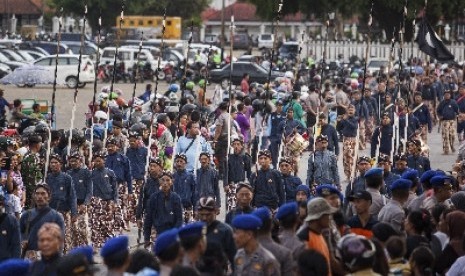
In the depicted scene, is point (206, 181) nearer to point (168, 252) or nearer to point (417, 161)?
point (417, 161)

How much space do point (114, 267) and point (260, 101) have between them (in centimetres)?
2183

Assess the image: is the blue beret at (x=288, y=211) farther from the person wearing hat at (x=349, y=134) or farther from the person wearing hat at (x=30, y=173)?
the person wearing hat at (x=349, y=134)

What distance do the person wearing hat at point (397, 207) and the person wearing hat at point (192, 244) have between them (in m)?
3.40

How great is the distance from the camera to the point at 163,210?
1881cm

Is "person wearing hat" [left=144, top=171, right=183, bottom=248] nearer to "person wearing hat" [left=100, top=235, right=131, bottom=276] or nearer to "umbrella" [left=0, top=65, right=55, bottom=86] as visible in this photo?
"person wearing hat" [left=100, top=235, right=131, bottom=276]

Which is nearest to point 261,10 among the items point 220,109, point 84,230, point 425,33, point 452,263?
point 425,33

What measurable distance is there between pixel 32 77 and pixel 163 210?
107 feet

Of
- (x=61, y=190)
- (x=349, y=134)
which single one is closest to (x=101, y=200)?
(x=61, y=190)

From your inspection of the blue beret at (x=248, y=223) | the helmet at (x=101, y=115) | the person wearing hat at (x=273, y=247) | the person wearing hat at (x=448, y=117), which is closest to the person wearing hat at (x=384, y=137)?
the helmet at (x=101, y=115)

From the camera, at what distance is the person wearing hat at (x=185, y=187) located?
21.4m

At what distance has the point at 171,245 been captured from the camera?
11930 mm

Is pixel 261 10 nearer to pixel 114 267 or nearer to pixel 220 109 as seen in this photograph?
pixel 220 109

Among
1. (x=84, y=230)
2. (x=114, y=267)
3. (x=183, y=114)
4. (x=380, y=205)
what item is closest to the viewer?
(x=114, y=267)

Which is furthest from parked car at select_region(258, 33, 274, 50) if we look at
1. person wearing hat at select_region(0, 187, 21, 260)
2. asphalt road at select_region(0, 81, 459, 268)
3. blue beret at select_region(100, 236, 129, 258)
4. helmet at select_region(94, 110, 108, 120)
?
blue beret at select_region(100, 236, 129, 258)
